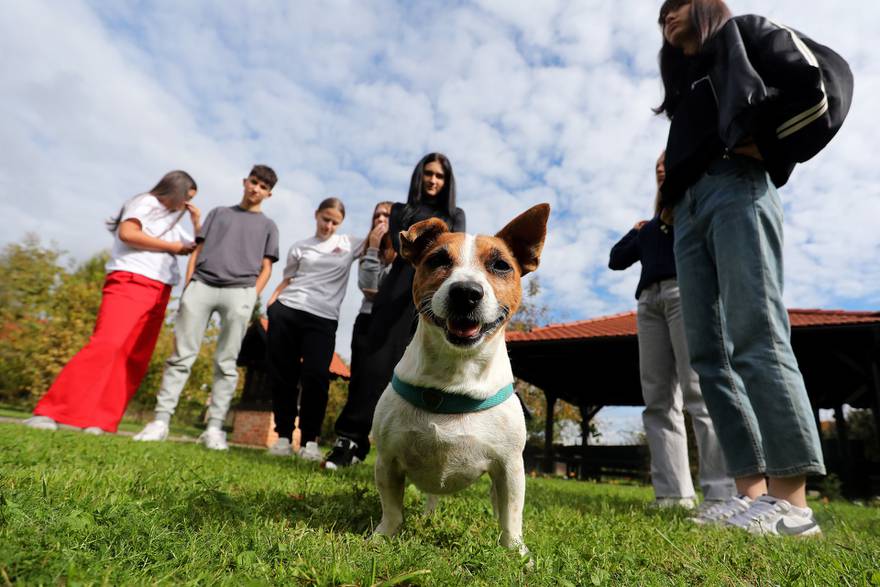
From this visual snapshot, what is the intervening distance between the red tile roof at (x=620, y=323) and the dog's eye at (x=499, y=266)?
433 inches

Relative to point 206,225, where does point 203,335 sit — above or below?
below

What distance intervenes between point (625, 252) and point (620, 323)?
35.1 feet

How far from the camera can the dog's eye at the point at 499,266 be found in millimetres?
2479

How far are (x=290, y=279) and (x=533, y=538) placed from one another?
201 inches

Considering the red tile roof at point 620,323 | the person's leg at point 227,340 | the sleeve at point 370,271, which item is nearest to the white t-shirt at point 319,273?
the person's leg at point 227,340

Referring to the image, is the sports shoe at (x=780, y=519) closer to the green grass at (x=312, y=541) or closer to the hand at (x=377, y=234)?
the green grass at (x=312, y=541)

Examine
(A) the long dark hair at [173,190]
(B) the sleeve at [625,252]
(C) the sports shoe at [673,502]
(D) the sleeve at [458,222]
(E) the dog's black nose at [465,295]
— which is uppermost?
(A) the long dark hair at [173,190]

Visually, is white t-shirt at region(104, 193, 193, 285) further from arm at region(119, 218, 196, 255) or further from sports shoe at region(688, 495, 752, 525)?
sports shoe at region(688, 495, 752, 525)

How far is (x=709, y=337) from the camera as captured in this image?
11.2 ft

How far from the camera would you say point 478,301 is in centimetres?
219

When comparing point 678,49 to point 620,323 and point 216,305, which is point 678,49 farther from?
point 620,323

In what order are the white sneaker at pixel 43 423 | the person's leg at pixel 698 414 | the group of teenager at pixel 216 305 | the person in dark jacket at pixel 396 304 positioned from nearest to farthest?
1. the person's leg at pixel 698 414
2. the person in dark jacket at pixel 396 304
3. the white sneaker at pixel 43 423
4. the group of teenager at pixel 216 305

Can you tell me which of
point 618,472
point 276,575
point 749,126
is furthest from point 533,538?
point 618,472

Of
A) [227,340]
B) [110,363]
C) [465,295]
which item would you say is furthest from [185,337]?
[465,295]
